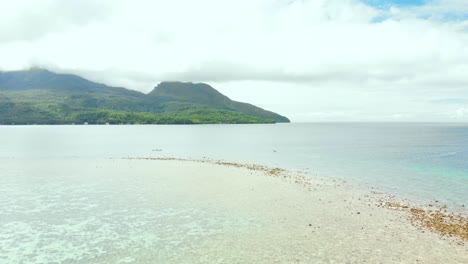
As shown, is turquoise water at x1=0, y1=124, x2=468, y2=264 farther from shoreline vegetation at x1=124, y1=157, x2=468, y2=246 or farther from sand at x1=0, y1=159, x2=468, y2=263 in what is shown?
shoreline vegetation at x1=124, y1=157, x2=468, y2=246

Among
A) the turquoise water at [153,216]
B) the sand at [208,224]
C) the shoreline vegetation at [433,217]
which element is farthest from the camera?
the shoreline vegetation at [433,217]

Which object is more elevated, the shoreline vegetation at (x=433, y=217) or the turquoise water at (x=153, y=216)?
the shoreline vegetation at (x=433, y=217)

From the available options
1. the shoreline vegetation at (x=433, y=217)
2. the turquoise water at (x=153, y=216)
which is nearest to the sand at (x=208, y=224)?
the turquoise water at (x=153, y=216)

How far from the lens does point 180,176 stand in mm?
58312

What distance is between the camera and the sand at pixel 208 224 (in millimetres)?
23531

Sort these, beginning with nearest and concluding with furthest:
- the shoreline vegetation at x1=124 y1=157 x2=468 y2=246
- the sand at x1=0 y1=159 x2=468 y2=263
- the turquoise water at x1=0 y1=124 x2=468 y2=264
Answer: the sand at x1=0 y1=159 x2=468 y2=263 < the turquoise water at x1=0 y1=124 x2=468 y2=264 < the shoreline vegetation at x1=124 y1=157 x2=468 y2=246

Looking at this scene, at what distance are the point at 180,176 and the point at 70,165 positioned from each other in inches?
1085

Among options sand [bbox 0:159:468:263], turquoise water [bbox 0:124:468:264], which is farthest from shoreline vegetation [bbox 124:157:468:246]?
turquoise water [bbox 0:124:468:264]

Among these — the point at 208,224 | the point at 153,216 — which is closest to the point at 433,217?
the point at 208,224

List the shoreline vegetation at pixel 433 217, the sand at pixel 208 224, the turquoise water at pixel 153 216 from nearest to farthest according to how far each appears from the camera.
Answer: the sand at pixel 208 224 → the turquoise water at pixel 153 216 → the shoreline vegetation at pixel 433 217

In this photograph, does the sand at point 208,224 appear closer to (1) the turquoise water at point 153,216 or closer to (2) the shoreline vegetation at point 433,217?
(1) the turquoise water at point 153,216

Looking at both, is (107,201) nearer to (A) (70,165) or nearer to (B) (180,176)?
(B) (180,176)

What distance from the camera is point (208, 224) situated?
30.8 metres

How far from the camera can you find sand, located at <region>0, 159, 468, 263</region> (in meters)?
23.5
